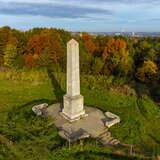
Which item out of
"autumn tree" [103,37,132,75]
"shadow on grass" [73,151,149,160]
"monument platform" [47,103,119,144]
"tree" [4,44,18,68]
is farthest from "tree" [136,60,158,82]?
"shadow on grass" [73,151,149,160]

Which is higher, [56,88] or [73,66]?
[73,66]

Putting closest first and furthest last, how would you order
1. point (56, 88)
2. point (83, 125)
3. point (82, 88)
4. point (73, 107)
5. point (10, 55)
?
point (83, 125), point (73, 107), point (82, 88), point (56, 88), point (10, 55)

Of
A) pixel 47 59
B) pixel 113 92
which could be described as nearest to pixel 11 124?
pixel 113 92

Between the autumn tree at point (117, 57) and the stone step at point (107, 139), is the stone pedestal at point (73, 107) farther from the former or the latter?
the autumn tree at point (117, 57)

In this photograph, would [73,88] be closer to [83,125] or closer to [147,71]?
[83,125]

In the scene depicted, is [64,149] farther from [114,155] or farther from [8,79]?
[8,79]

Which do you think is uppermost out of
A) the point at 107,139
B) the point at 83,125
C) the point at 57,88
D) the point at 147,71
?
the point at 57,88

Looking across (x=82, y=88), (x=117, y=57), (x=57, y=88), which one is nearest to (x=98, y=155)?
(x=82, y=88)

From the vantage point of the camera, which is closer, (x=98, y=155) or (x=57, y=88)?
(x=98, y=155)
